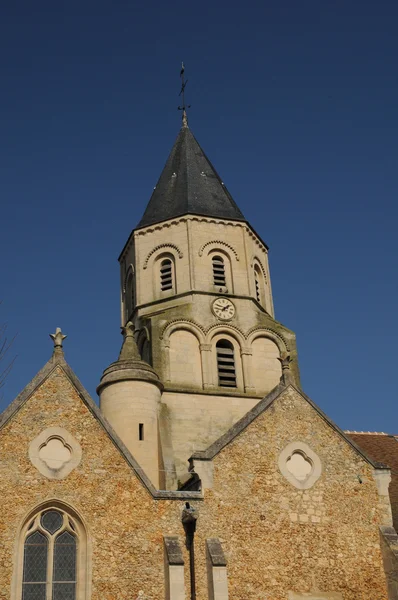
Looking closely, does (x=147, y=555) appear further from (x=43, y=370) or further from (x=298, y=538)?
(x=43, y=370)

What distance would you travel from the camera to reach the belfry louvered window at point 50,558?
15.8 m

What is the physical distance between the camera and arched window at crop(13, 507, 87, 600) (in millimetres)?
15758

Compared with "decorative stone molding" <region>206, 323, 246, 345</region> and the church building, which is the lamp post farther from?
"decorative stone molding" <region>206, 323, 246, 345</region>

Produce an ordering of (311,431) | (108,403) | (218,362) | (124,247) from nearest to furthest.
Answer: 1. (311,431)
2. (108,403)
3. (218,362)
4. (124,247)

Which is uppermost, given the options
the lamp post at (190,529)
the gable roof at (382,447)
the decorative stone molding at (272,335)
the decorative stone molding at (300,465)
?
the decorative stone molding at (272,335)

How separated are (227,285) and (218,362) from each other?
3296mm

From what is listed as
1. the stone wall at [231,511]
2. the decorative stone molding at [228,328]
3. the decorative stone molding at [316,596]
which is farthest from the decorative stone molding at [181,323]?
the decorative stone molding at [316,596]

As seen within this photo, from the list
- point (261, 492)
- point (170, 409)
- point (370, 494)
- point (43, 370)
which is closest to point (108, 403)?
point (170, 409)

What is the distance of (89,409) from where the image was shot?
1753 centimetres

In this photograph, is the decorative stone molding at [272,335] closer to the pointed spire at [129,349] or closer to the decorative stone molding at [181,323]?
the decorative stone molding at [181,323]

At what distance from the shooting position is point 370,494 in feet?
61.2

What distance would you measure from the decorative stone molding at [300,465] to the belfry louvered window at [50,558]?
5.17 m

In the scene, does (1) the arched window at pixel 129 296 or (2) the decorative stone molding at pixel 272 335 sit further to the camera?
(1) the arched window at pixel 129 296

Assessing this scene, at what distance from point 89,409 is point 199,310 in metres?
→ 10.5
